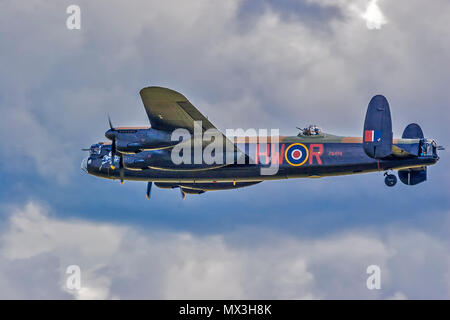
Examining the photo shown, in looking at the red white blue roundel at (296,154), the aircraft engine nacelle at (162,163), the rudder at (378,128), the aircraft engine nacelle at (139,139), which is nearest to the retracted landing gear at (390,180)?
the rudder at (378,128)

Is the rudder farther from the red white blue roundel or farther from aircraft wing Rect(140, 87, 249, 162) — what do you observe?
aircraft wing Rect(140, 87, 249, 162)

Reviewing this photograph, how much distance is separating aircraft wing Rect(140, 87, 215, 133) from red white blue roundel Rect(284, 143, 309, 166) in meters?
3.99

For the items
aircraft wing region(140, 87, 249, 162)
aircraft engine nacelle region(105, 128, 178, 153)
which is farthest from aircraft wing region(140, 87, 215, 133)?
aircraft engine nacelle region(105, 128, 178, 153)

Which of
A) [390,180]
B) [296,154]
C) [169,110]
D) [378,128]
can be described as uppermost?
[169,110]

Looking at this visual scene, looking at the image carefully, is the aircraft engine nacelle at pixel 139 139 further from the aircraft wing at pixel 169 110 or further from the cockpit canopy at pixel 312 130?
the cockpit canopy at pixel 312 130

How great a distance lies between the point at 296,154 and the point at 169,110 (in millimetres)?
6764

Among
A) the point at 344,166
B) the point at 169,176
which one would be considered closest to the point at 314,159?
the point at 344,166

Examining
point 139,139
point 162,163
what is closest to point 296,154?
point 162,163

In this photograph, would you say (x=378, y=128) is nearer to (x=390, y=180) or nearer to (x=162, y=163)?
(x=390, y=180)

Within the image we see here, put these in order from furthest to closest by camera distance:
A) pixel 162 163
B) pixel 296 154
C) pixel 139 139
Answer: pixel 162 163, pixel 296 154, pixel 139 139

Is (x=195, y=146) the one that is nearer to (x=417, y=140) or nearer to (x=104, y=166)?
(x=104, y=166)

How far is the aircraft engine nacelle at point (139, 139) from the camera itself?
41.2 m

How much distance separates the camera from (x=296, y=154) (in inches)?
1660

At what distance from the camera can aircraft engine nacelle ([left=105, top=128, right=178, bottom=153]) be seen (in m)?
41.2
